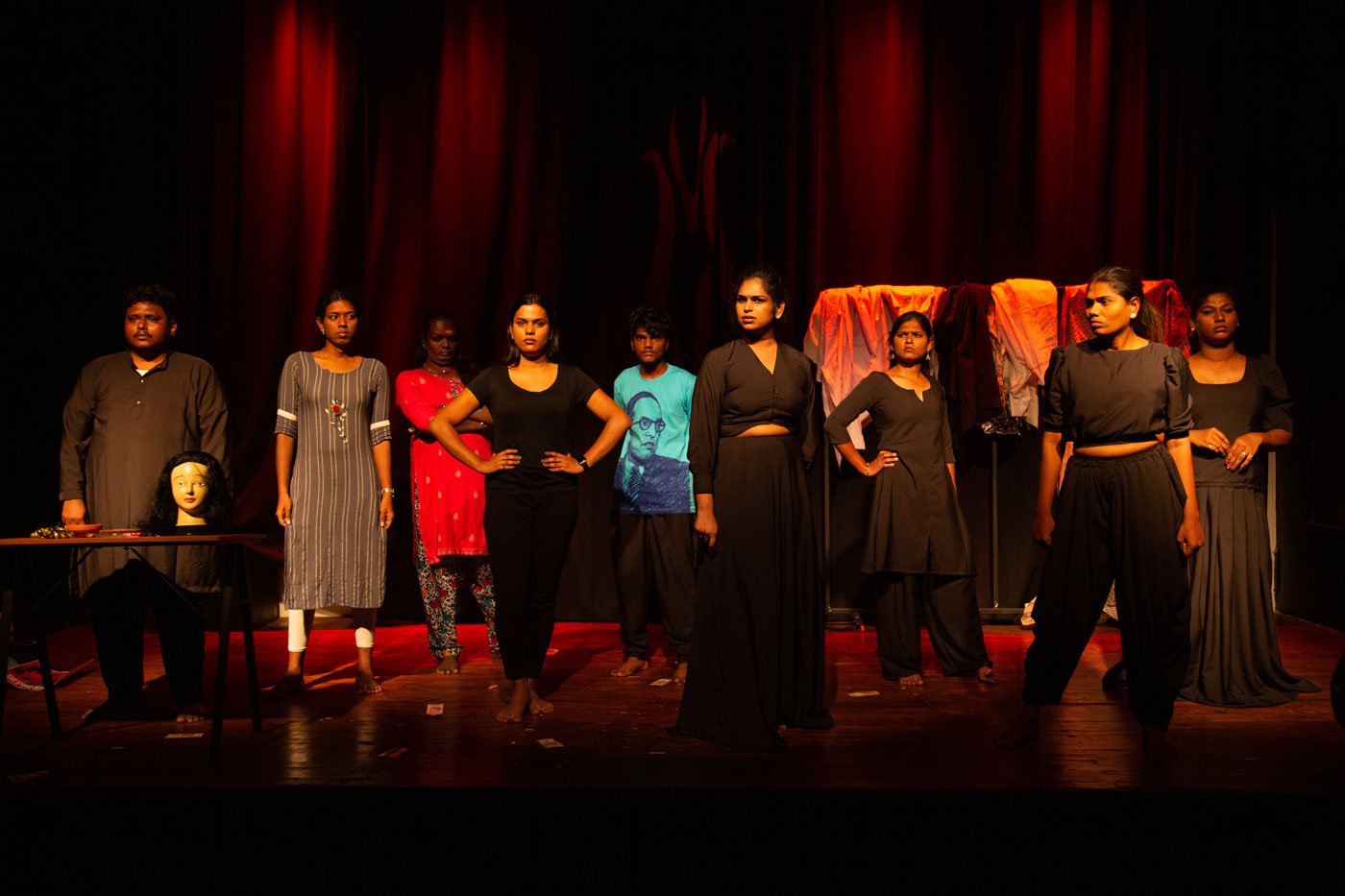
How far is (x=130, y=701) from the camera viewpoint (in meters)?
4.04

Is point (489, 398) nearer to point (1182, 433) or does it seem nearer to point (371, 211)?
point (1182, 433)

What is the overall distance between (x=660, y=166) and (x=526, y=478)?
2.99m

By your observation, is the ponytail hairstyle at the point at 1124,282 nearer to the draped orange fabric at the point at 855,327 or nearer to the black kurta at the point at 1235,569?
the black kurta at the point at 1235,569

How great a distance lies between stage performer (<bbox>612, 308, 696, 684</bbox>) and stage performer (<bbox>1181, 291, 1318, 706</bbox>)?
6.76 feet

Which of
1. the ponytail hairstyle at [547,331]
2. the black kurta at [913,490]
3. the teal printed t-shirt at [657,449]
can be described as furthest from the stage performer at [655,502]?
the ponytail hairstyle at [547,331]

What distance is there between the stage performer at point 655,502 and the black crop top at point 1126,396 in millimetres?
1788

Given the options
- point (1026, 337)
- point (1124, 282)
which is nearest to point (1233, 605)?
point (1124, 282)

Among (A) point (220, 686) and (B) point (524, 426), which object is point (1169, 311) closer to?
(B) point (524, 426)

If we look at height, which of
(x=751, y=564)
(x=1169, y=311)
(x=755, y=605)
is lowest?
(x=755, y=605)

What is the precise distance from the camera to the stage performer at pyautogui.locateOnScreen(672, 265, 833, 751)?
3578mm

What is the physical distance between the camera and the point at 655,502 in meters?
4.73

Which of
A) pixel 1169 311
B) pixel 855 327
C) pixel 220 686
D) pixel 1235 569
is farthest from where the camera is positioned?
pixel 855 327

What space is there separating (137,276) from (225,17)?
62.6 inches

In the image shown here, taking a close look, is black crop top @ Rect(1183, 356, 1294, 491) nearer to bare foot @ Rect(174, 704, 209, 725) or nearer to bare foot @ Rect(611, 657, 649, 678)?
bare foot @ Rect(611, 657, 649, 678)
